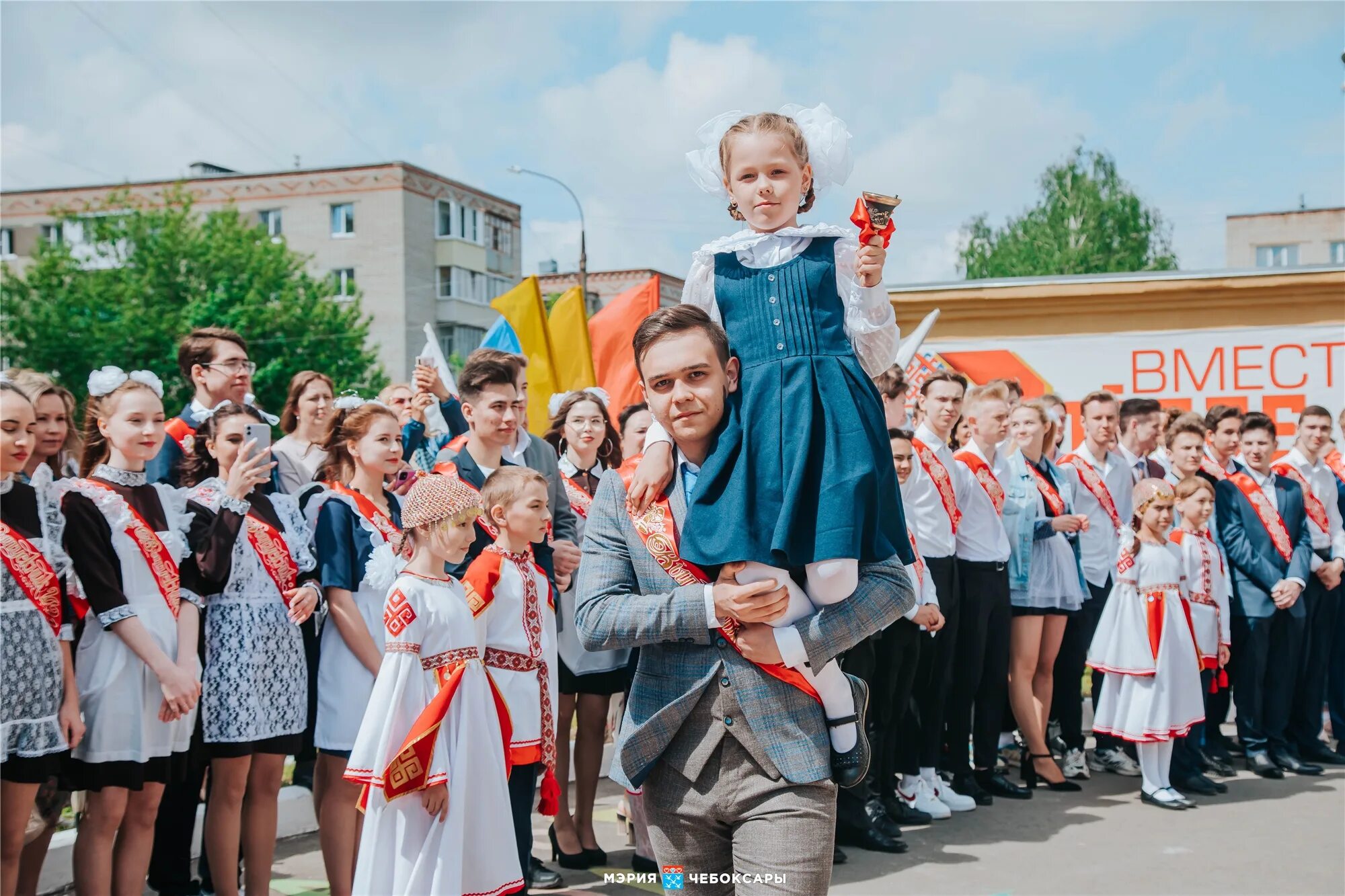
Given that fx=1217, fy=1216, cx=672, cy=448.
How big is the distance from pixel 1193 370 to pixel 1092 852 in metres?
7.73

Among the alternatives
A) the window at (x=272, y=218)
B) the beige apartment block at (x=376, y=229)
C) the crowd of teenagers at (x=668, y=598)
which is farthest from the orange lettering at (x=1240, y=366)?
the window at (x=272, y=218)

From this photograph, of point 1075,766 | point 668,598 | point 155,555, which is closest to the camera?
point 668,598

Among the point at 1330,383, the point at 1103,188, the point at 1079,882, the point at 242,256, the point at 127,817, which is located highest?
the point at 1103,188

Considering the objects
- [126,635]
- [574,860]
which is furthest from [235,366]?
[574,860]

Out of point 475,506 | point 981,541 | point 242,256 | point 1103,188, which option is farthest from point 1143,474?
point 1103,188

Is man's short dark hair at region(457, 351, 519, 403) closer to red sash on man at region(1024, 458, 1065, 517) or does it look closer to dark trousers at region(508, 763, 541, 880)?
dark trousers at region(508, 763, 541, 880)

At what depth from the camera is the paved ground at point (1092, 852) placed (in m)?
5.56

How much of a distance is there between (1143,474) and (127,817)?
23.5 feet

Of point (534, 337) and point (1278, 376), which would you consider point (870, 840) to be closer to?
point (534, 337)

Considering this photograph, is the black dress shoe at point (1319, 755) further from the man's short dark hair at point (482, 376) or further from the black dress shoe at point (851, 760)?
the black dress shoe at point (851, 760)

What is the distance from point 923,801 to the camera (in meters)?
6.79

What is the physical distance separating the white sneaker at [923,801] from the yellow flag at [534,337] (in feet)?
14.6

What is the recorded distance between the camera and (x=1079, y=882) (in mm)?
5625

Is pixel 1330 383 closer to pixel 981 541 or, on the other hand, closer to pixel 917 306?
pixel 917 306
